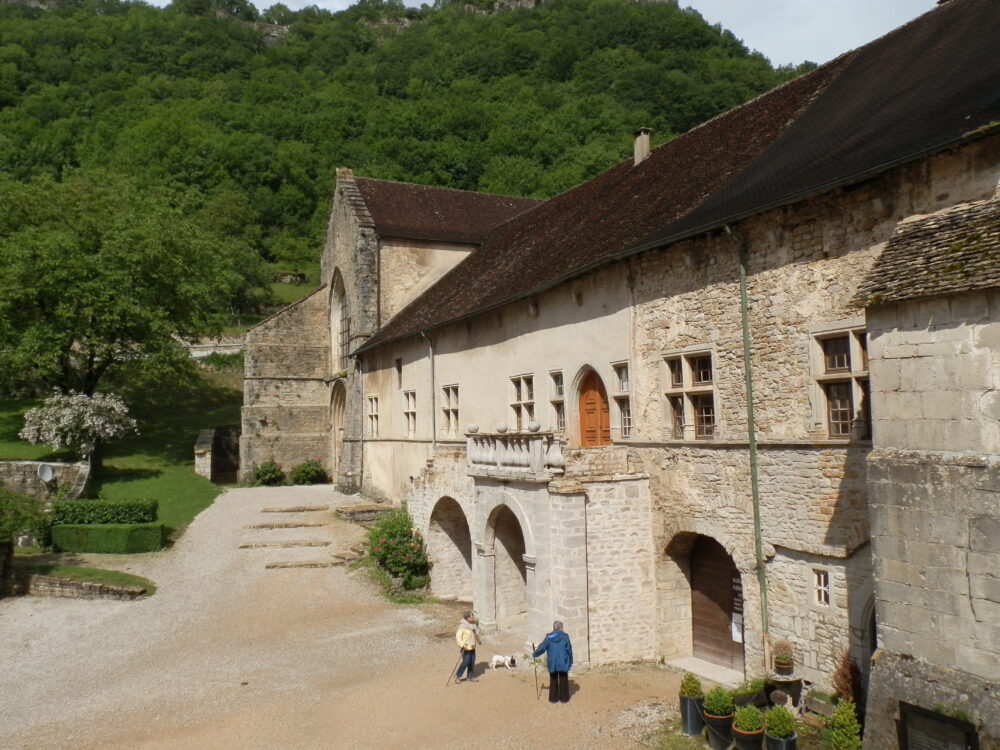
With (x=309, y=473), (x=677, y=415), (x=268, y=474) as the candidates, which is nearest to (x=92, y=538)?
(x=268, y=474)

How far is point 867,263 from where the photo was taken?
9820 millimetres

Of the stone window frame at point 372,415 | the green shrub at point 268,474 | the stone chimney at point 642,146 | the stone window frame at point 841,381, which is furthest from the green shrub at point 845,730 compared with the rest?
the green shrub at point 268,474

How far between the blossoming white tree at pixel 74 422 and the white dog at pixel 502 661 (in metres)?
19.2

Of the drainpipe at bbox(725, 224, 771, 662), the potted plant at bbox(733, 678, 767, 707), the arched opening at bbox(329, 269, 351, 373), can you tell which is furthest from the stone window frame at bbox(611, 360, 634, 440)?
the arched opening at bbox(329, 269, 351, 373)

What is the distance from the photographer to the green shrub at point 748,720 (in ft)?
29.2

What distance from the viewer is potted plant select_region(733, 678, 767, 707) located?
992cm

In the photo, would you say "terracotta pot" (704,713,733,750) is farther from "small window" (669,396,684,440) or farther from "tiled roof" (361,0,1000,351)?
"tiled roof" (361,0,1000,351)

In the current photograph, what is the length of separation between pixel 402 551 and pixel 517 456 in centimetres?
585

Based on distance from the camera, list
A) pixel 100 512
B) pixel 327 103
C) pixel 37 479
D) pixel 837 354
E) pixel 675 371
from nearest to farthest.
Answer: pixel 837 354 < pixel 675 371 < pixel 100 512 < pixel 37 479 < pixel 327 103

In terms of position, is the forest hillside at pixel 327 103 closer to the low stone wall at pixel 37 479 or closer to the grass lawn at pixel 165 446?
the grass lawn at pixel 165 446

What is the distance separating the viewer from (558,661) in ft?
36.4

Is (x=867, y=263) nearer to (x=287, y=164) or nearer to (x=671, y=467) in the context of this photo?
(x=671, y=467)

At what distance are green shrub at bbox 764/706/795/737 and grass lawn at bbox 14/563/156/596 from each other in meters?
14.5

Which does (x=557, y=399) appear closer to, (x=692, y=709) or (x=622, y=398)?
(x=622, y=398)
